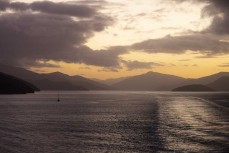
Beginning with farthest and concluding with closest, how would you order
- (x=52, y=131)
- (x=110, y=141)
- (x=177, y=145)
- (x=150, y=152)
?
(x=52, y=131) → (x=110, y=141) → (x=177, y=145) → (x=150, y=152)

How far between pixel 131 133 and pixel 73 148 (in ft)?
68.1

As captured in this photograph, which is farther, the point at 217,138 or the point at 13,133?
the point at 13,133

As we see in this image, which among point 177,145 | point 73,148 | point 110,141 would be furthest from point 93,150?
point 177,145

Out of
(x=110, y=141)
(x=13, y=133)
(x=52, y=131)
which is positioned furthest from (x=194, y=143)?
(x=13, y=133)

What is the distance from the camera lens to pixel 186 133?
7250 centimetres

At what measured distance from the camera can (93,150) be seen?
54219 millimetres

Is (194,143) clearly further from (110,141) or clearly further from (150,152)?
(110,141)

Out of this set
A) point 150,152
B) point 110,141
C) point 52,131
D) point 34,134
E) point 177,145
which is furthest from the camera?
point 52,131

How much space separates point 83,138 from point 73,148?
34.9ft

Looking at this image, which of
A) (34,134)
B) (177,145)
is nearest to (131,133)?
(177,145)

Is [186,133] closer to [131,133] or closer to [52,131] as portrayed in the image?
[131,133]

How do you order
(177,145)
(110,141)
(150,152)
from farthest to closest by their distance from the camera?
(110,141)
(177,145)
(150,152)

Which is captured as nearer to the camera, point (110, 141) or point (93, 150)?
point (93, 150)

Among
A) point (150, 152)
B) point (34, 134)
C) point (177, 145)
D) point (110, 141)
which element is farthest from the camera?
point (34, 134)
